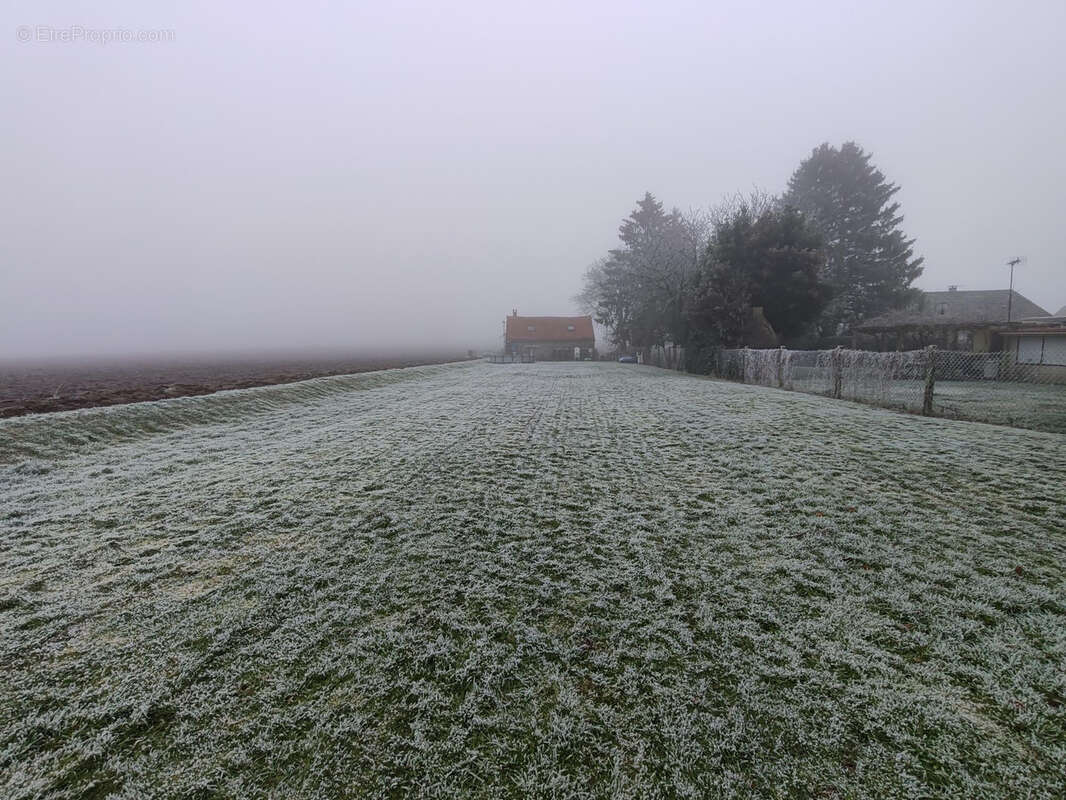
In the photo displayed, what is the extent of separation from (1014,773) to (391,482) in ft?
16.4

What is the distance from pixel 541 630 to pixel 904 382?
11.5 meters

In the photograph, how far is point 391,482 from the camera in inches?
204

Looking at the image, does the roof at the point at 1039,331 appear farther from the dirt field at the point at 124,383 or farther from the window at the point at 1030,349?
the dirt field at the point at 124,383

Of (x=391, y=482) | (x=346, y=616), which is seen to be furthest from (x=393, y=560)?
(x=391, y=482)

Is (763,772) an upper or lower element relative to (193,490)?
lower

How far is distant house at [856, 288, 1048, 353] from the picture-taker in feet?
76.3

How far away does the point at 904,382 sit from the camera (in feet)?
33.4

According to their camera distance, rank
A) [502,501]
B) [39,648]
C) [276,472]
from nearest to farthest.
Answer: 1. [39,648]
2. [502,501]
3. [276,472]

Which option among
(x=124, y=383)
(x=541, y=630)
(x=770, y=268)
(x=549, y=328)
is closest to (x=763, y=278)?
(x=770, y=268)

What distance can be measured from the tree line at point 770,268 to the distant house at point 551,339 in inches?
291

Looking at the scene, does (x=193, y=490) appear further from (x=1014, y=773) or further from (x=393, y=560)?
(x=1014, y=773)

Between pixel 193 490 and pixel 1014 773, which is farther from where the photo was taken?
pixel 193 490

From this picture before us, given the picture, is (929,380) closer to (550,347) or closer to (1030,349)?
(1030,349)

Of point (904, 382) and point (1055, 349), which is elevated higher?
point (904, 382)
